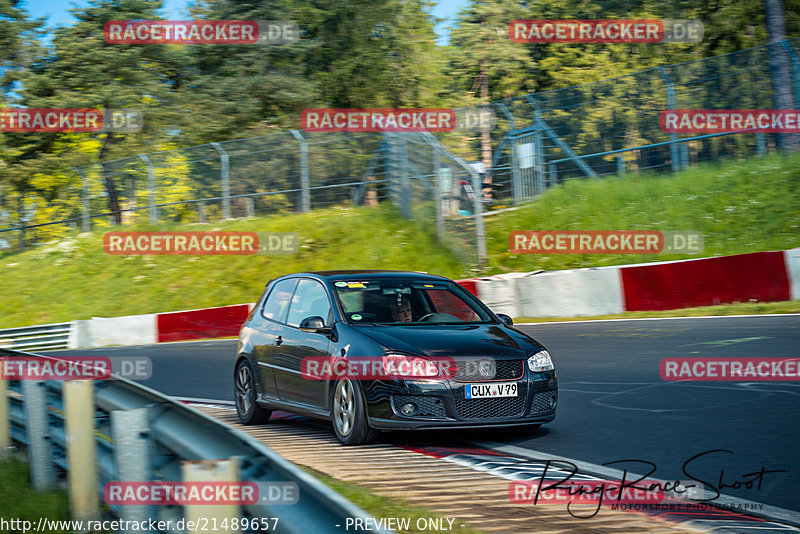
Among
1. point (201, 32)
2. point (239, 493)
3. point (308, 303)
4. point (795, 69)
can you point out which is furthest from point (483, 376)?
point (201, 32)

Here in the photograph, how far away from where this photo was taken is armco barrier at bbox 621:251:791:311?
1620cm

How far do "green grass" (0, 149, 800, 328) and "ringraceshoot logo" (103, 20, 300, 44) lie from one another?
1148cm

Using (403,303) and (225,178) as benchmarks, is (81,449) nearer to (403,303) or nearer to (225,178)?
(403,303)

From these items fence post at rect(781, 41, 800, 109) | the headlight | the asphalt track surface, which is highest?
fence post at rect(781, 41, 800, 109)

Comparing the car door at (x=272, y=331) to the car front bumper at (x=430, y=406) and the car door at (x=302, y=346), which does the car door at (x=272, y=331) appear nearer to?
the car door at (x=302, y=346)

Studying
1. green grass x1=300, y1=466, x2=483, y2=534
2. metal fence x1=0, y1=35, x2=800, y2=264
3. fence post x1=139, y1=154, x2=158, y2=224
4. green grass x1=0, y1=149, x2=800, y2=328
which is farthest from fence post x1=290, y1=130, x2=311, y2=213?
green grass x1=300, y1=466, x2=483, y2=534

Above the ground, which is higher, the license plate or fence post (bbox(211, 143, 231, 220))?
fence post (bbox(211, 143, 231, 220))

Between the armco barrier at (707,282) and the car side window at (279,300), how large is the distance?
9.66m

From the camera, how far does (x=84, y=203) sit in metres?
30.2

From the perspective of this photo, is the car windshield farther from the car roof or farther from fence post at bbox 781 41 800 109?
fence post at bbox 781 41 800 109

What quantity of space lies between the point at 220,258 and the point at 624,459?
21650mm

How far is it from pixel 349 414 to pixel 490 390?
1.16 meters

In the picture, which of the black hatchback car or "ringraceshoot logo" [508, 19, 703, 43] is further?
"ringraceshoot logo" [508, 19, 703, 43]

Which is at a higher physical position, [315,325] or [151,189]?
[151,189]
